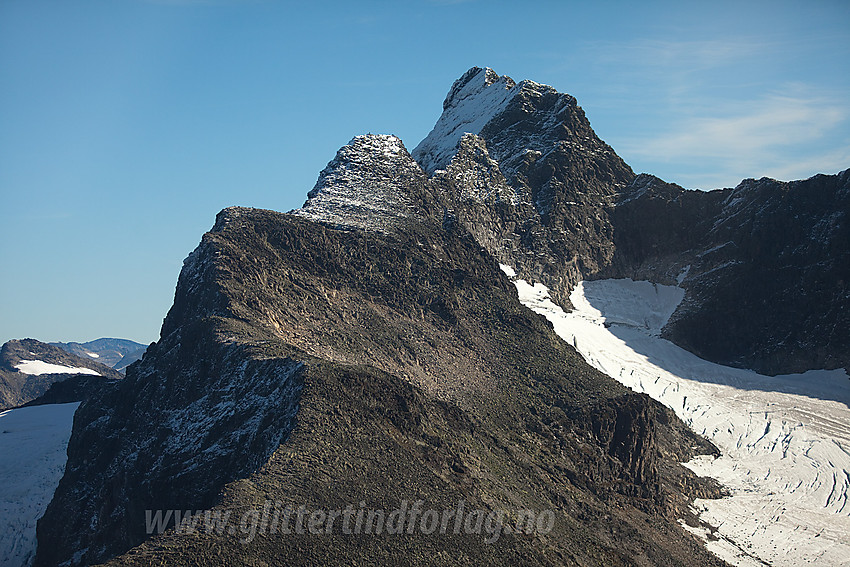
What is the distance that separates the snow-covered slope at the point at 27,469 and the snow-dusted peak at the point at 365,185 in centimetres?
4738

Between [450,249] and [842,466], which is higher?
[450,249]

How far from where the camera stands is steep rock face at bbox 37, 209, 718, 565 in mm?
93312

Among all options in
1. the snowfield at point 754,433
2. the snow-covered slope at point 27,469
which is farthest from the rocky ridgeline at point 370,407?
the snow-covered slope at point 27,469

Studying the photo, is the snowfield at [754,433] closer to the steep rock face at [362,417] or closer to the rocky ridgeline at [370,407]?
the rocky ridgeline at [370,407]

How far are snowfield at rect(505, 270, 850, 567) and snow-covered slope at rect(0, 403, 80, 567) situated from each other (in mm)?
78787

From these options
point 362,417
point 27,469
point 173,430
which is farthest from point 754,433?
point 27,469

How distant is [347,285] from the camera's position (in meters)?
148

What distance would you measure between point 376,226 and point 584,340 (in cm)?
4560

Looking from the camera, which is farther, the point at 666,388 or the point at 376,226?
the point at 666,388

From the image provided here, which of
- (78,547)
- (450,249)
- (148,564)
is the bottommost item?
(78,547)

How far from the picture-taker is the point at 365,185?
174 m

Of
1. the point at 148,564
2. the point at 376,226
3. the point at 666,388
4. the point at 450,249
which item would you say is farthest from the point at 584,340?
the point at 148,564

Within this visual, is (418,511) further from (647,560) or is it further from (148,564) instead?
(647,560)

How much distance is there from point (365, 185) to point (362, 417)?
251 ft
